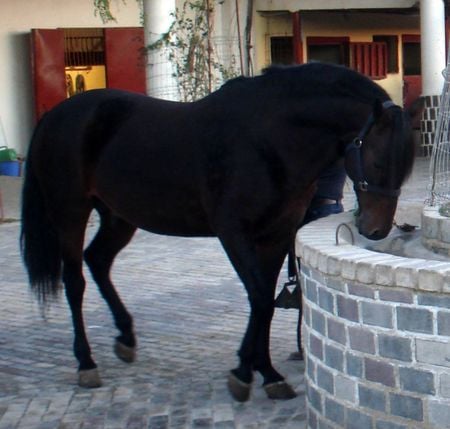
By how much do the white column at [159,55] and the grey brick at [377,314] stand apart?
28.6 feet

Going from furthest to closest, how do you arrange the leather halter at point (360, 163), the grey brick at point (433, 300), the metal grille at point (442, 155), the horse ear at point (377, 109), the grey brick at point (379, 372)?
1. the metal grille at point (442, 155)
2. the leather halter at point (360, 163)
3. the horse ear at point (377, 109)
4. the grey brick at point (379, 372)
5. the grey brick at point (433, 300)

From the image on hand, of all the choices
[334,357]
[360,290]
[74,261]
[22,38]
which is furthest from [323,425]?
[22,38]

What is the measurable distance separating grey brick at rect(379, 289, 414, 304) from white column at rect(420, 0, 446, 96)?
557 inches

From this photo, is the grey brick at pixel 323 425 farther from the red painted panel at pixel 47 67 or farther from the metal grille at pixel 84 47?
the metal grille at pixel 84 47

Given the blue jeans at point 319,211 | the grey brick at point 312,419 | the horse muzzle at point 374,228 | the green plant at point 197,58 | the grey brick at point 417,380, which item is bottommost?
the grey brick at point 312,419

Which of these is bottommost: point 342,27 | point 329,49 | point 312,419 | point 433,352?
point 312,419

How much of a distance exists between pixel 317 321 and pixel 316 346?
0.12 metres

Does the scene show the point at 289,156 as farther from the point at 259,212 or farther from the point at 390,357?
the point at 390,357

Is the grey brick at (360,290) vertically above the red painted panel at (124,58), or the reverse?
the red painted panel at (124,58)

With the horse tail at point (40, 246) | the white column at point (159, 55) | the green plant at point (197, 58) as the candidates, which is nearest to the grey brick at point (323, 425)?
the horse tail at point (40, 246)

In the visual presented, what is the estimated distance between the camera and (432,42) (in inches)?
700

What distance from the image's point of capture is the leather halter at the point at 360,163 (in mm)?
4680

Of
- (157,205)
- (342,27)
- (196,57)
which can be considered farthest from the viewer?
(342,27)

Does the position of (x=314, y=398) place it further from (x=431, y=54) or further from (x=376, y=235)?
(x=431, y=54)
